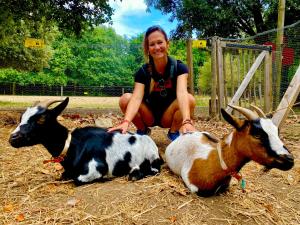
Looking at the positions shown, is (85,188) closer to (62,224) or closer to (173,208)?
(62,224)

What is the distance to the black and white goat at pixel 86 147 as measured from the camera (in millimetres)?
3385

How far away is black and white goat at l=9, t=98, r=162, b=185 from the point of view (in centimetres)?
338

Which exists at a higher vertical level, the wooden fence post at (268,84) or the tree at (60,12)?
the tree at (60,12)

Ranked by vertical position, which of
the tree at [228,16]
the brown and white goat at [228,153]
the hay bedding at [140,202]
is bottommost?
the hay bedding at [140,202]

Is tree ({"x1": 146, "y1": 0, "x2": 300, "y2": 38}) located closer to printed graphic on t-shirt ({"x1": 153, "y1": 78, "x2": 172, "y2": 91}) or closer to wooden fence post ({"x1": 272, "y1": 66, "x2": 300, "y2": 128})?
wooden fence post ({"x1": 272, "y1": 66, "x2": 300, "y2": 128})

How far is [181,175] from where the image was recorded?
11.7 ft

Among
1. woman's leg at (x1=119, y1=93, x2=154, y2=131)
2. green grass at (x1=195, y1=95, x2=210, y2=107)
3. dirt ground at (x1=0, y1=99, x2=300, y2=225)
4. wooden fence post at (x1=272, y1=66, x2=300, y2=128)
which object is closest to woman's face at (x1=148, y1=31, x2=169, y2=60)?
woman's leg at (x1=119, y1=93, x2=154, y2=131)

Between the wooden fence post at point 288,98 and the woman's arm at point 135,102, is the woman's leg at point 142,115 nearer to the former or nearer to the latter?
the woman's arm at point 135,102

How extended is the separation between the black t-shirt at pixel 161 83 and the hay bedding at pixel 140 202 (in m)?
1.00

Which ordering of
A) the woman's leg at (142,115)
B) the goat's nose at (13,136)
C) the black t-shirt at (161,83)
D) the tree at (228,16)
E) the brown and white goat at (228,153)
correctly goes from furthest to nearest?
the tree at (228,16) → the woman's leg at (142,115) → the black t-shirt at (161,83) → the goat's nose at (13,136) → the brown and white goat at (228,153)

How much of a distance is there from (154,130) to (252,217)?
153 inches

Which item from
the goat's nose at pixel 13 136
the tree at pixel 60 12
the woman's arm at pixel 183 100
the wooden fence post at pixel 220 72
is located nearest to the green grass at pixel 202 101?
the wooden fence post at pixel 220 72

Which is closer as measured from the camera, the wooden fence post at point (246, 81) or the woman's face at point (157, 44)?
the woman's face at point (157, 44)

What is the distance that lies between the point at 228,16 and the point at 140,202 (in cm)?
1505
